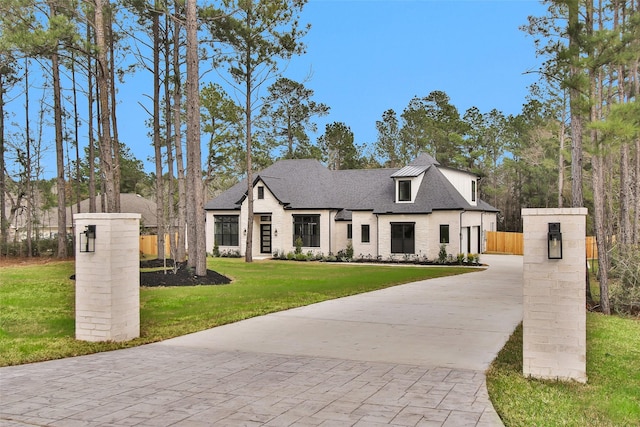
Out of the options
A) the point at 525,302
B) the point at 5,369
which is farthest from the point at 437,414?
the point at 5,369

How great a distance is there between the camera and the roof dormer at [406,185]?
29.2m

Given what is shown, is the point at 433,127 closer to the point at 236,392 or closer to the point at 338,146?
the point at 338,146

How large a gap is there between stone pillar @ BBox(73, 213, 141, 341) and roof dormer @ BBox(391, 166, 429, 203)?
22344mm

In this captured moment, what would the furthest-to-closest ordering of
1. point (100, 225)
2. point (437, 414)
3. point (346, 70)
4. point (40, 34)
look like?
point (346, 70) → point (40, 34) → point (100, 225) → point (437, 414)

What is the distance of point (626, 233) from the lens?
18.2m

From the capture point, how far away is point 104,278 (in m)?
7.88

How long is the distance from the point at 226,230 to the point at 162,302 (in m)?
20.4

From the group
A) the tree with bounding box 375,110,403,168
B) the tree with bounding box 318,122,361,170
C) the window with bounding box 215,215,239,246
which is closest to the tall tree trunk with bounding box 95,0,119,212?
the window with bounding box 215,215,239,246

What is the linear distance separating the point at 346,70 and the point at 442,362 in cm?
2931

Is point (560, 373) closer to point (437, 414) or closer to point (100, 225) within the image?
point (437, 414)

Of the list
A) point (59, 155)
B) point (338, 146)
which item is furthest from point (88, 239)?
point (338, 146)

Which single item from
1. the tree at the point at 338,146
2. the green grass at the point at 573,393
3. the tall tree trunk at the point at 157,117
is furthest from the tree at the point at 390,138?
the green grass at the point at 573,393

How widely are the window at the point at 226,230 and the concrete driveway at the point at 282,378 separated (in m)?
22.6

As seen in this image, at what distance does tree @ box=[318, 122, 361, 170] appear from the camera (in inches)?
2074
